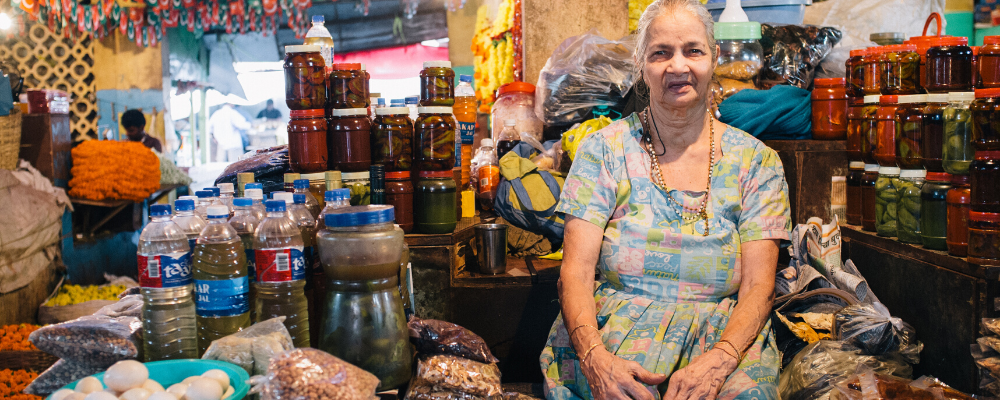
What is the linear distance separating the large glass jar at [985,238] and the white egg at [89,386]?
81.4 inches

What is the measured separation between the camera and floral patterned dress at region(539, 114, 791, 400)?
1.69m

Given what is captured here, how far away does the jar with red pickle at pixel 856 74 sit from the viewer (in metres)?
2.43

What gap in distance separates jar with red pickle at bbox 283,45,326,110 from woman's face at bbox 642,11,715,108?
3.57 feet

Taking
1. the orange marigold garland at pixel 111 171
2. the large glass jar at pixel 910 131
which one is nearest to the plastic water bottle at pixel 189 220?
the large glass jar at pixel 910 131

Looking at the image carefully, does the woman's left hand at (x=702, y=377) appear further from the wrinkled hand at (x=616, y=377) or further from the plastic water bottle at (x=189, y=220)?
the plastic water bottle at (x=189, y=220)

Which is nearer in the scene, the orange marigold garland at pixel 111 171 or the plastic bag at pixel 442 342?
the plastic bag at pixel 442 342

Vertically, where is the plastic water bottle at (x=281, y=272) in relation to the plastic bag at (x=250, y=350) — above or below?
above

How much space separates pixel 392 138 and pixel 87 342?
118cm

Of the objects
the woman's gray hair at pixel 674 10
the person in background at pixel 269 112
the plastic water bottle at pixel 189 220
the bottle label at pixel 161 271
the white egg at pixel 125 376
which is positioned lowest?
the white egg at pixel 125 376

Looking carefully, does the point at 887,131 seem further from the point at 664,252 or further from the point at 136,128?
Result: the point at 136,128

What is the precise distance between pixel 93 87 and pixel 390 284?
8127 mm

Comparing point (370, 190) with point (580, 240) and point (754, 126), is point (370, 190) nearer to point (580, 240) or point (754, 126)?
point (580, 240)

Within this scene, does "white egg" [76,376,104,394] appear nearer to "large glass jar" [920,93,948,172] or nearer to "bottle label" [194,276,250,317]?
"bottle label" [194,276,250,317]

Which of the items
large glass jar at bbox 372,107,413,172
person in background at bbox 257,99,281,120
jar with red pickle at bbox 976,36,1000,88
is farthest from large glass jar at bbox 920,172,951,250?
person in background at bbox 257,99,281,120
